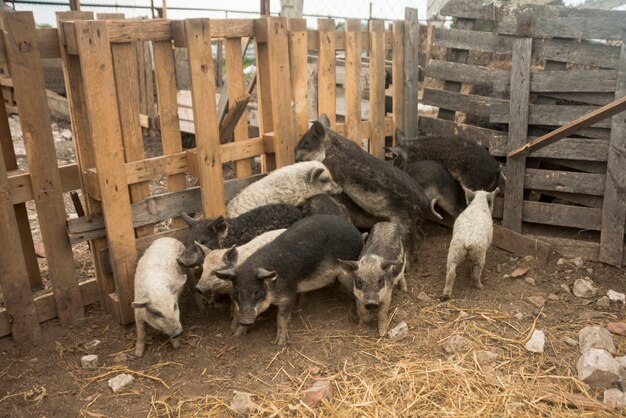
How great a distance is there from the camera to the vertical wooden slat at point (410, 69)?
7.20 metres

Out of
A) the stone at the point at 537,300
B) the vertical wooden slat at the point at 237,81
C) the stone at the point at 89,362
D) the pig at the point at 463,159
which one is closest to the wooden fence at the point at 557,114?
the pig at the point at 463,159

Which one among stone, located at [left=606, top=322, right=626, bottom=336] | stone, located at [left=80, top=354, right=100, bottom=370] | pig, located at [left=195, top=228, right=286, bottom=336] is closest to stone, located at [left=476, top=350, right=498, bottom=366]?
stone, located at [left=606, top=322, right=626, bottom=336]

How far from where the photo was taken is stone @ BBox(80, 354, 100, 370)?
4.70 m

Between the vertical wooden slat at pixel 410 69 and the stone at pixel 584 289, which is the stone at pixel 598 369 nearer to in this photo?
the stone at pixel 584 289

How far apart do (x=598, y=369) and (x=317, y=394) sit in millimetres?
2037

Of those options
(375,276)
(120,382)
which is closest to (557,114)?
(375,276)

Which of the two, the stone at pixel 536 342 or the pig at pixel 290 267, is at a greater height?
the pig at pixel 290 267

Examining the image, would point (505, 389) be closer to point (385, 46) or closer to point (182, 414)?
point (182, 414)

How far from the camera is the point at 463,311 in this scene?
209 inches

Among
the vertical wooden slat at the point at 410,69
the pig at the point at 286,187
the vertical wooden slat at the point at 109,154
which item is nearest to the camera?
the vertical wooden slat at the point at 109,154

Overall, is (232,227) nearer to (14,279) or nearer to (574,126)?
(14,279)

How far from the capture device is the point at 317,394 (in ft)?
13.7

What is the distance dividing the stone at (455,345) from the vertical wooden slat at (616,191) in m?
2.32

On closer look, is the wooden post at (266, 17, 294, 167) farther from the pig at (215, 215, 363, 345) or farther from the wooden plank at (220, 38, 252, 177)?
the pig at (215, 215, 363, 345)
